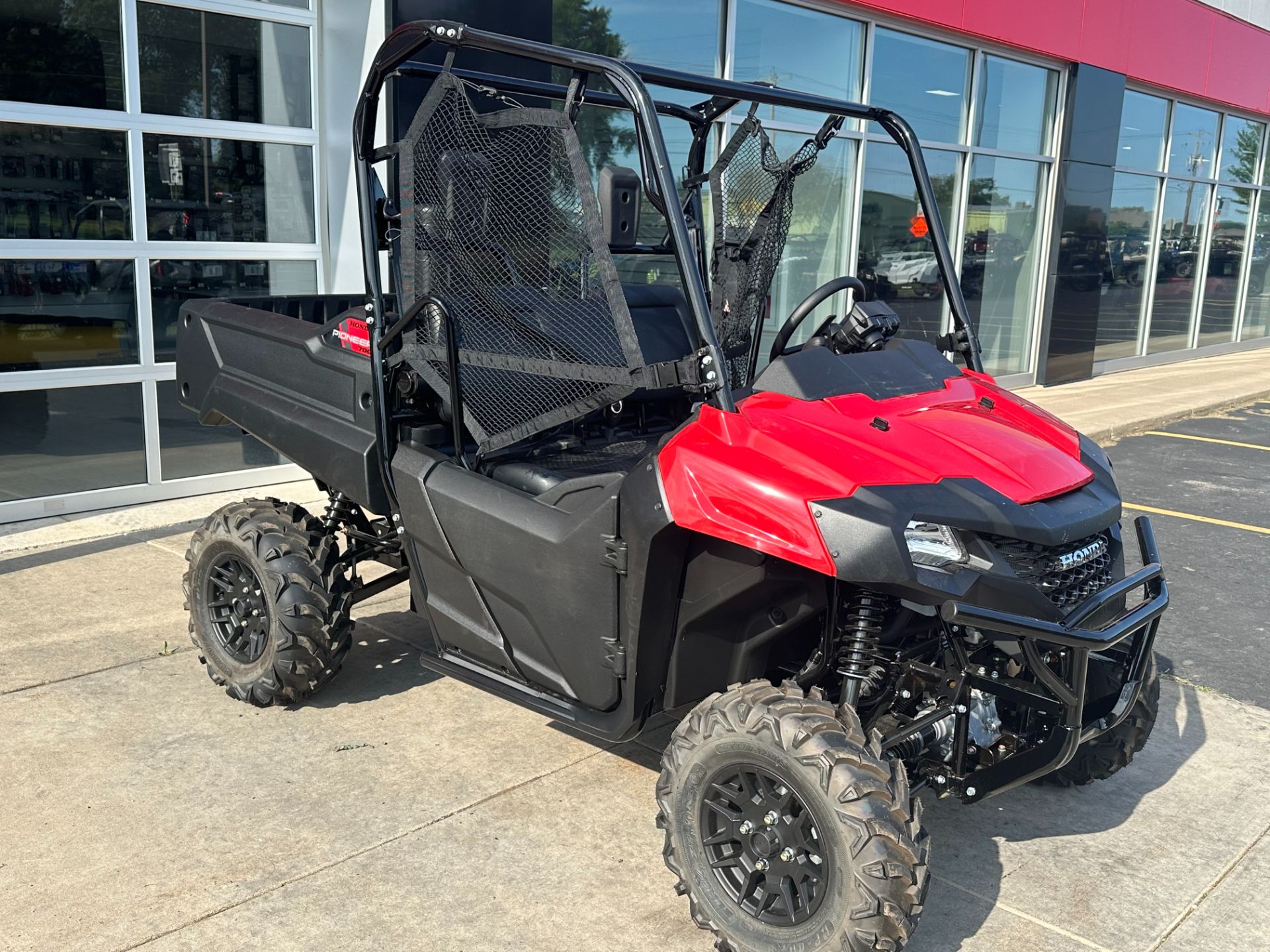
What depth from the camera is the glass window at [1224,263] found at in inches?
674

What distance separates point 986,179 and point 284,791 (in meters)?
10.1

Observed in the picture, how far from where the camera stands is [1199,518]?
7512 millimetres

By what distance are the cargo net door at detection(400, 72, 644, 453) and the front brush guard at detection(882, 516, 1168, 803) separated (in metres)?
1.08

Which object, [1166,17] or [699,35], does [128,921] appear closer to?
[699,35]

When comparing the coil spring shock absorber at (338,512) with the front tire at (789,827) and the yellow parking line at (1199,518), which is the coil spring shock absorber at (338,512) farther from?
the yellow parking line at (1199,518)

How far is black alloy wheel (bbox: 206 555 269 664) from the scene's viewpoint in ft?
13.8

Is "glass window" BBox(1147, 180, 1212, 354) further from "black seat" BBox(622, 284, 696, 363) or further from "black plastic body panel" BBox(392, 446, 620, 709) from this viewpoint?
"black plastic body panel" BBox(392, 446, 620, 709)

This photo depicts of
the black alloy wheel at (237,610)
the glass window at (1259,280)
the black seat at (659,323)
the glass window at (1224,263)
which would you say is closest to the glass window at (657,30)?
the black seat at (659,323)

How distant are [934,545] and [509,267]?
61.3 inches

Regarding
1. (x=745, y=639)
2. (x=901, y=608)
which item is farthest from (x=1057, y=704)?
(x=745, y=639)

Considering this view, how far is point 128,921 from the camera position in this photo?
2.94m

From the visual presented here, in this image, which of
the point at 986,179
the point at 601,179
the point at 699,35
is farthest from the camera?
the point at 986,179

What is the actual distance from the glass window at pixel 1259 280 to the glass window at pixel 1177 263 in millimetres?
2415

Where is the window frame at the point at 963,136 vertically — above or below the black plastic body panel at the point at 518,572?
above
